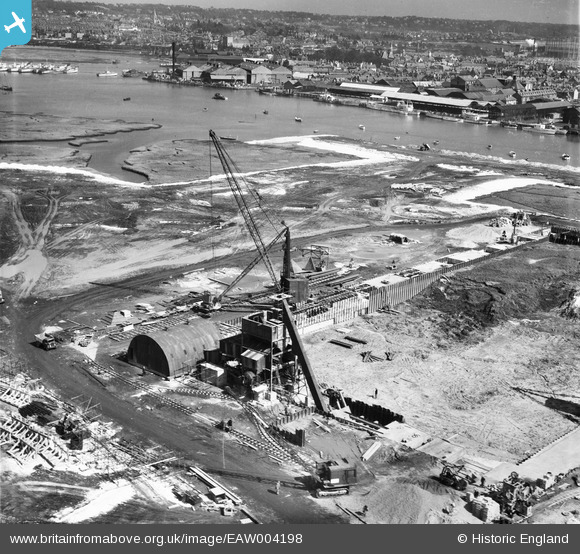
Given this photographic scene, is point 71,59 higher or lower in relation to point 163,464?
higher

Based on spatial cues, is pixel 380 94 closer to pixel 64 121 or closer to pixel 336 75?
pixel 336 75

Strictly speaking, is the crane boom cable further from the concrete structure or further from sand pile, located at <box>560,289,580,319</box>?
the concrete structure

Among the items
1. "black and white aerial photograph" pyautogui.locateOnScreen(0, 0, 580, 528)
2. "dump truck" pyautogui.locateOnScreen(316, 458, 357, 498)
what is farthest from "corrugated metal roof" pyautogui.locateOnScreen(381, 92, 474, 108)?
"dump truck" pyautogui.locateOnScreen(316, 458, 357, 498)

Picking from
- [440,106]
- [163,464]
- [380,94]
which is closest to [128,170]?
[163,464]

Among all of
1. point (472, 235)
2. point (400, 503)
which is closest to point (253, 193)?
point (472, 235)

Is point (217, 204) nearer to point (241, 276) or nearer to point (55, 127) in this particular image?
point (241, 276)
